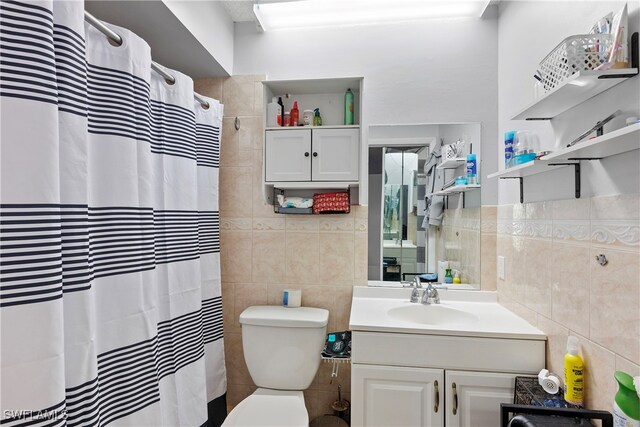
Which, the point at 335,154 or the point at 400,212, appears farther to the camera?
the point at 400,212

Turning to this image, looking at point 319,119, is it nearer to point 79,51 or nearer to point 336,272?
point 336,272

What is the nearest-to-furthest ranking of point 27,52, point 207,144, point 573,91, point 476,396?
point 27,52
point 573,91
point 476,396
point 207,144

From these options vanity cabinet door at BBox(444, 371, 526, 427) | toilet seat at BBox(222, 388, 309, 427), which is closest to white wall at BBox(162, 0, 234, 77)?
toilet seat at BBox(222, 388, 309, 427)

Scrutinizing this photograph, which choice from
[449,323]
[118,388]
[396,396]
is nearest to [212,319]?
[118,388]

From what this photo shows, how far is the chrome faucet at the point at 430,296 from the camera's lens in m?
1.72

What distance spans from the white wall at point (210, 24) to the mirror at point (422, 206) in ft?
3.30

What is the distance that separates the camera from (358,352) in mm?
1389

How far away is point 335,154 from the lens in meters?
1.76

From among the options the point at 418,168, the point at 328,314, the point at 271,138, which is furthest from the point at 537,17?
the point at 328,314

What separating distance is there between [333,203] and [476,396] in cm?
110

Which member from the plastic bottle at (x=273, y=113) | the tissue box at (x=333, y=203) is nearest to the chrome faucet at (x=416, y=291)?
the tissue box at (x=333, y=203)

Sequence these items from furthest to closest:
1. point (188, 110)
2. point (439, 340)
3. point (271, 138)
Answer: point (271, 138) → point (188, 110) → point (439, 340)

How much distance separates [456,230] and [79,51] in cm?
183

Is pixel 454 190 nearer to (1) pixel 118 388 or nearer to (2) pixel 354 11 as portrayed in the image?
(2) pixel 354 11
